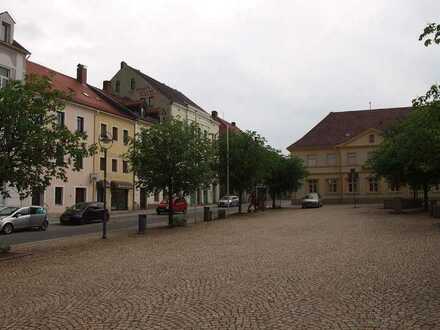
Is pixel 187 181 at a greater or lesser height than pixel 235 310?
greater

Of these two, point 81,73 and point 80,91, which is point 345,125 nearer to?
point 81,73

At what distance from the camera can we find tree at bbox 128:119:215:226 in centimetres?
2502

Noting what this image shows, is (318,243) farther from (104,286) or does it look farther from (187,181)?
(187,181)

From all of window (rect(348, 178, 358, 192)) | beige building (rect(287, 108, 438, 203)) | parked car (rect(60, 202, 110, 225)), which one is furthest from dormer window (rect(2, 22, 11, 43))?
window (rect(348, 178, 358, 192))

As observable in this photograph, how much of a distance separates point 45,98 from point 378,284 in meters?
11.1

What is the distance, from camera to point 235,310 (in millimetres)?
7457

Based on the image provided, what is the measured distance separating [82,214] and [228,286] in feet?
76.0

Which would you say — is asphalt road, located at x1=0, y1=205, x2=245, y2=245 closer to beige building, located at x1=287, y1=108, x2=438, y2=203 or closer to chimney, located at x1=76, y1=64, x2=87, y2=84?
chimney, located at x1=76, y1=64, x2=87, y2=84

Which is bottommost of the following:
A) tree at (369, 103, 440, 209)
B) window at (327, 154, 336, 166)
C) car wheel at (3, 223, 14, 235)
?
car wheel at (3, 223, 14, 235)

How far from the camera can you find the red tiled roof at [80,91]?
41672 millimetres

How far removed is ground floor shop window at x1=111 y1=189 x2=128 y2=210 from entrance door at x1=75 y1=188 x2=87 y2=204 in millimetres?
3830

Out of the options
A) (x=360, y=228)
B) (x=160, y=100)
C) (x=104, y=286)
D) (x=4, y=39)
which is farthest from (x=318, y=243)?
(x=160, y=100)

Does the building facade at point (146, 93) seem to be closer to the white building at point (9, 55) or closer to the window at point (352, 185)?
the window at point (352, 185)

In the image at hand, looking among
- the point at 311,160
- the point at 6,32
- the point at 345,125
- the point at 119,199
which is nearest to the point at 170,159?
the point at 6,32
